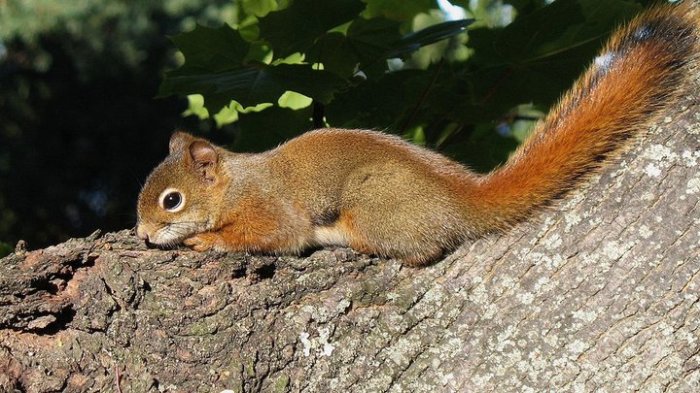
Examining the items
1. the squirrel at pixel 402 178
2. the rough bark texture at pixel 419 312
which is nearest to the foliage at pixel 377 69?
the squirrel at pixel 402 178

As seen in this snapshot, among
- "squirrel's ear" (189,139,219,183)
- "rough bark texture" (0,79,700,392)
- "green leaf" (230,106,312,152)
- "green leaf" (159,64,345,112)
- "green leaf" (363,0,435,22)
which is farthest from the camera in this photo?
"green leaf" (363,0,435,22)

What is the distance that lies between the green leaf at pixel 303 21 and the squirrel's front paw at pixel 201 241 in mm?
577

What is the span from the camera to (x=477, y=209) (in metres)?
2.03

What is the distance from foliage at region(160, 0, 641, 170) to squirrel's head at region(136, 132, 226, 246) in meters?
0.15

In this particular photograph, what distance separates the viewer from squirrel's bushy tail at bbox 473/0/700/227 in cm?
185

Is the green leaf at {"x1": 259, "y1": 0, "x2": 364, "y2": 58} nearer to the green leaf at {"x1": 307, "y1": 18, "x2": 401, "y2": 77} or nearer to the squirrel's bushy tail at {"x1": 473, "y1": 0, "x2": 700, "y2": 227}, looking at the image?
the green leaf at {"x1": 307, "y1": 18, "x2": 401, "y2": 77}

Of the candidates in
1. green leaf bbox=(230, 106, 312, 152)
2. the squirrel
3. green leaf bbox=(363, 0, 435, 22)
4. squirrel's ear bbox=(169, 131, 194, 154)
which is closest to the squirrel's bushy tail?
the squirrel

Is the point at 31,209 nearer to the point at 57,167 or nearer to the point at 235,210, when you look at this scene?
the point at 57,167

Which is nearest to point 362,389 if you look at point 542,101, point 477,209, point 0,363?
point 477,209

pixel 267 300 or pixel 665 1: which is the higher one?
pixel 665 1

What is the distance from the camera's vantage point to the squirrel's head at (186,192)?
8.33 feet

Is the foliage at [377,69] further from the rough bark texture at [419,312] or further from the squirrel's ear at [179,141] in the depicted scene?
the rough bark texture at [419,312]

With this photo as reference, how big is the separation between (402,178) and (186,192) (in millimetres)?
763

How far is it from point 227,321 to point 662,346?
880mm
